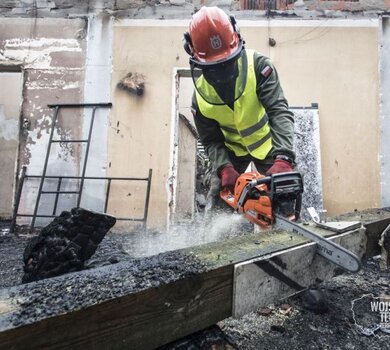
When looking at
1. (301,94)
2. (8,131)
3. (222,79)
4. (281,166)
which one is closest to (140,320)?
(281,166)

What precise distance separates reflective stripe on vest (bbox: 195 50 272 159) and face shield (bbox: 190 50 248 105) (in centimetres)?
2

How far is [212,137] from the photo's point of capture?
2.71 meters

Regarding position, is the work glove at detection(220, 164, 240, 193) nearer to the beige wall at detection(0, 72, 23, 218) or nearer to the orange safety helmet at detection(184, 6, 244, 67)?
the orange safety helmet at detection(184, 6, 244, 67)

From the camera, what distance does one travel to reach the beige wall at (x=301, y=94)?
4.62 m

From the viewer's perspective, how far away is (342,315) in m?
1.82

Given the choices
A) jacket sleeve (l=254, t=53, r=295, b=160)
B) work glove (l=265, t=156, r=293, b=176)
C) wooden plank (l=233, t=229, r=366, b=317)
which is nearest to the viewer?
wooden plank (l=233, t=229, r=366, b=317)

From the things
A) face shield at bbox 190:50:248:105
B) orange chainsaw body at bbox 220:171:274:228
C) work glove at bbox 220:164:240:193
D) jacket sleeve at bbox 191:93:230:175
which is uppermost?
face shield at bbox 190:50:248:105

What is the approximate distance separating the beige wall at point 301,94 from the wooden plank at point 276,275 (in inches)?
134

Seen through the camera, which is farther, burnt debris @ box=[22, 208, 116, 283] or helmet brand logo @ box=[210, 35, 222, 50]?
helmet brand logo @ box=[210, 35, 222, 50]

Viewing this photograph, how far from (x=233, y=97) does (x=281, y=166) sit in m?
0.66

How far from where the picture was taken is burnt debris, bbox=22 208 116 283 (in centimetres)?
194

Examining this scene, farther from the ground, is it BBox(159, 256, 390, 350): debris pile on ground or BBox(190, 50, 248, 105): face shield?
BBox(190, 50, 248, 105): face shield

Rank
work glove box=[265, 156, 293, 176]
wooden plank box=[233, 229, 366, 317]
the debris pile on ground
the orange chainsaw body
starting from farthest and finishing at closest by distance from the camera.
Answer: work glove box=[265, 156, 293, 176] → the orange chainsaw body → the debris pile on ground → wooden plank box=[233, 229, 366, 317]

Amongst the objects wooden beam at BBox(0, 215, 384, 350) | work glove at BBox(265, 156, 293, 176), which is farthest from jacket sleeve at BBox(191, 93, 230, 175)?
wooden beam at BBox(0, 215, 384, 350)
